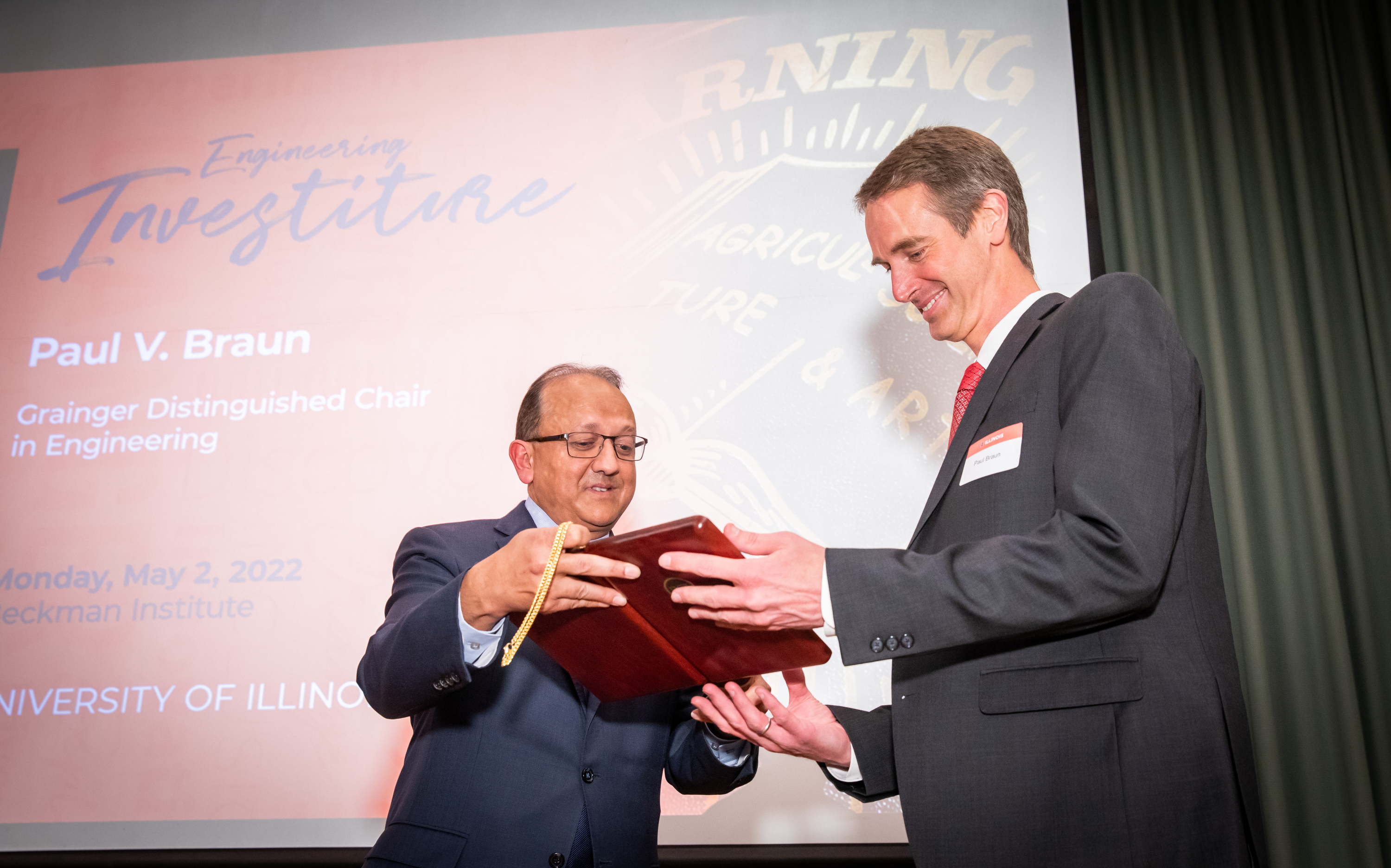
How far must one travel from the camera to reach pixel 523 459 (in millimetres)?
2295

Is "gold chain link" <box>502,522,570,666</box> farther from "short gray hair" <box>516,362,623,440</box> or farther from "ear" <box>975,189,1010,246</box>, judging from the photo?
"ear" <box>975,189,1010,246</box>

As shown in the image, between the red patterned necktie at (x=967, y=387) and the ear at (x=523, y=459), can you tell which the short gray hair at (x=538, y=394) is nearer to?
the ear at (x=523, y=459)

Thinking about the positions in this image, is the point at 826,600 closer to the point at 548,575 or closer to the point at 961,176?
the point at 548,575

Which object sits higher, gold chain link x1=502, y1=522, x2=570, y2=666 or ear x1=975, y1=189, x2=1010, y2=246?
ear x1=975, y1=189, x2=1010, y2=246

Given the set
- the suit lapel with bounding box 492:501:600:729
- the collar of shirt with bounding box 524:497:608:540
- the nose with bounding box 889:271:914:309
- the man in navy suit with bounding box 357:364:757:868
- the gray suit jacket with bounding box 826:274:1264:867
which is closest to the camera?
the gray suit jacket with bounding box 826:274:1264:867

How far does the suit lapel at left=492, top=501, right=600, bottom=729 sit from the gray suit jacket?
771mm

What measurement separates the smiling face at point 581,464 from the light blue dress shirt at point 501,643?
0.12 feet

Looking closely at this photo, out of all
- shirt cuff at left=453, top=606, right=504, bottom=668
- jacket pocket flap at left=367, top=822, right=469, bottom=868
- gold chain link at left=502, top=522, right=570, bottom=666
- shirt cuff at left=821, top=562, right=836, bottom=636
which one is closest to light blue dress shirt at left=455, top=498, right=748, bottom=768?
shirt cuff at left=453, top=606, right=504, bottom=668

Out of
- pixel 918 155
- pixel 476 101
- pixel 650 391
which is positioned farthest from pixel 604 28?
pixel 918 155

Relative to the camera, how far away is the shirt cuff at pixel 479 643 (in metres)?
1.59

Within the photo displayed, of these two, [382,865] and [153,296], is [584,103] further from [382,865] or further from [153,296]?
[382,865]

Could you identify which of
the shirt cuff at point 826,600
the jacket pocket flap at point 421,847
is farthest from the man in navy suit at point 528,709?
the shirt cuff at point 826,600

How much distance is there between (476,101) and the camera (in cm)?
351

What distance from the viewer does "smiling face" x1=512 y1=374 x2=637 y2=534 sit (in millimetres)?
2188
